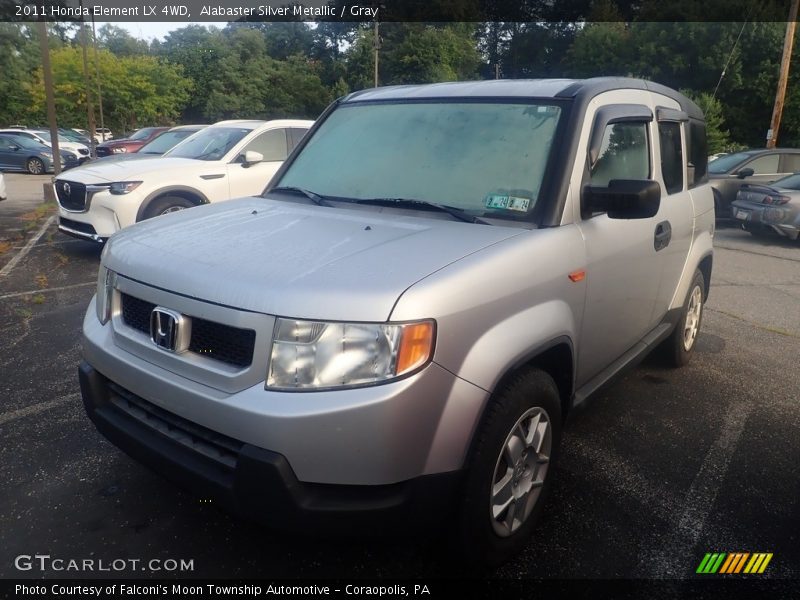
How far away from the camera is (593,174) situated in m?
3.03

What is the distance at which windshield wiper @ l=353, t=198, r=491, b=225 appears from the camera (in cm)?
281

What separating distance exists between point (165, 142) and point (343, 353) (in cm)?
→ 1091

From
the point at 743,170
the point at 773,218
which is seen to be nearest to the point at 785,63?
the point at 743,170

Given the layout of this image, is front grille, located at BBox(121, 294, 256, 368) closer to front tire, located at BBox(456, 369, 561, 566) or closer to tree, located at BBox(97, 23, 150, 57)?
front tire, located at BBox(456, 369, 561, 566)

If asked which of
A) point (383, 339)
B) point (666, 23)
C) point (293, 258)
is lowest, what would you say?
point (383, 339)

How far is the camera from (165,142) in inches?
457

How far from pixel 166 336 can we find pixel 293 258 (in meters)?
0.56

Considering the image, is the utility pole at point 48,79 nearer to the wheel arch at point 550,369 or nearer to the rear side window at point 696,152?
the rear side window at point 696,152

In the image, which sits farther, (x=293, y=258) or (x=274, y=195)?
(x=274, y=195)

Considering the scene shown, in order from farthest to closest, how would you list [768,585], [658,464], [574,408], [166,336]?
[658,464] < [574,408] < [768,585] < [166,336]

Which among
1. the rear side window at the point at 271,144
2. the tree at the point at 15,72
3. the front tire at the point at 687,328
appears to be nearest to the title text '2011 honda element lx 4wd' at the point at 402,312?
the front tire at the point at 687,328

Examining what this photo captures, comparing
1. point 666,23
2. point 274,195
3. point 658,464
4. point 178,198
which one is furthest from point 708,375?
point 666,23

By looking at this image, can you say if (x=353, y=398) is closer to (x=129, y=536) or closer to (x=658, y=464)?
(x=129, y=536)

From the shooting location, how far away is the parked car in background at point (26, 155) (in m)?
21.6
